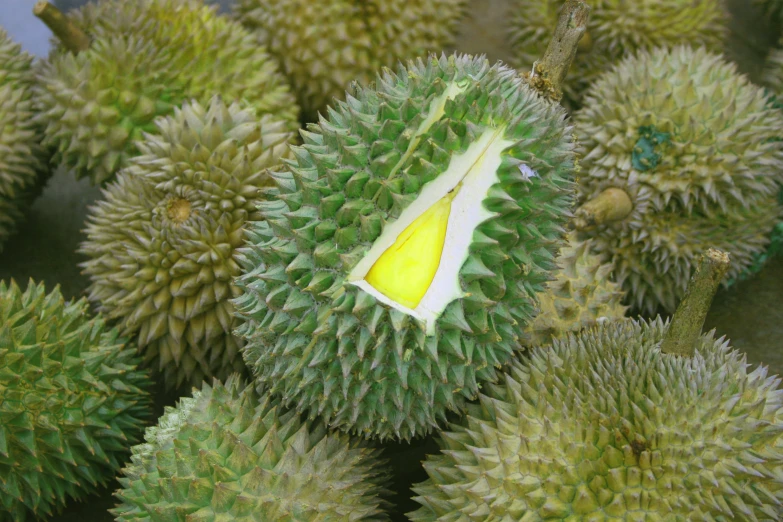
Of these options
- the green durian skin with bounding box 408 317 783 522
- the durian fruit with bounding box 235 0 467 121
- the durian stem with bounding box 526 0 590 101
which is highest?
the durian stem with bounding box 526 0 590 101

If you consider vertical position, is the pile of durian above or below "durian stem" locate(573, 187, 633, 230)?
below

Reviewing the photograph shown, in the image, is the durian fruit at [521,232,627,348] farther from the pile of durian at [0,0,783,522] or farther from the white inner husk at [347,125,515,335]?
the white inner husk at [347,125,515,335]

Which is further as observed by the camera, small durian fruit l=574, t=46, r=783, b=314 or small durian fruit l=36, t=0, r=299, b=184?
small durian fruit l=36, t=0, r=299, b=184

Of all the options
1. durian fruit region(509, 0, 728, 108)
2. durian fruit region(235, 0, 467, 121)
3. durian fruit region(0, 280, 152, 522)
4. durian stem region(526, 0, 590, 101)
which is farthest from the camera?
durian fruit region(509, 0, 728, 108)

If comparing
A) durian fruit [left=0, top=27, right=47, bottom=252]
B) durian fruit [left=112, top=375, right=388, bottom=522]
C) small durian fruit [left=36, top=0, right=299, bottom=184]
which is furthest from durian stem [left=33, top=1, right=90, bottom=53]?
durian fruit [left=112, top=375, right=388, bottom=522]

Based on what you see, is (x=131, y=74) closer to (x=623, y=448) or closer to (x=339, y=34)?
(x=339, y=34)

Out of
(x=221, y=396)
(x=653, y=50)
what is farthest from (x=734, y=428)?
(x=653, y=50)

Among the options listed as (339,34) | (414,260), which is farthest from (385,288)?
(339,34)

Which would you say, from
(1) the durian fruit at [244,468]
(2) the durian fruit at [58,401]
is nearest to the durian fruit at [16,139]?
(2) the durian fruit at [58,401]

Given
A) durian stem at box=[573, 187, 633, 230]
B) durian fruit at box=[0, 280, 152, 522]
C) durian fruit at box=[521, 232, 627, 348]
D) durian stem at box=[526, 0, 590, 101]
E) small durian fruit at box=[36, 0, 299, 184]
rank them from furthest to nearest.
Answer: small durian fruit at box=[36, 0, 299, 184] → durian stem at box=[573, 187, 633, 230] → durian fruit at box=[521, 232, 627, 348] → durian stem at box=[526, 0, 590, 101] → durian fruit at box=[0, 280, 152, 522]
